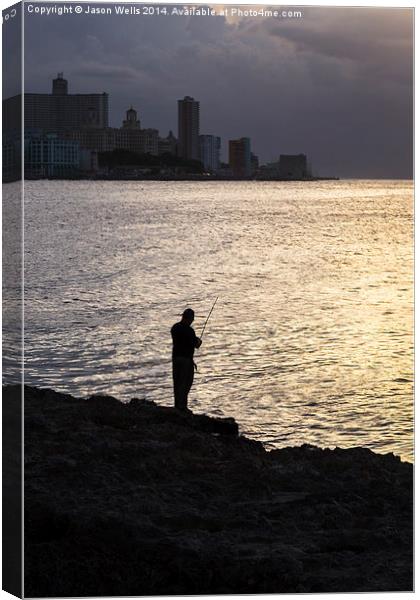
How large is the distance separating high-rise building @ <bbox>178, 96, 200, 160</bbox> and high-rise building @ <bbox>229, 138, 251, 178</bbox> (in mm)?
237

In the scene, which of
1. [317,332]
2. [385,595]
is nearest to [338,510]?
[385,595]

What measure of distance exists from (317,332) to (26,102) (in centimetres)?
225

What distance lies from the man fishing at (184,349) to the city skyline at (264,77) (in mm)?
1076

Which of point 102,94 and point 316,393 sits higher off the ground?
point 102,94

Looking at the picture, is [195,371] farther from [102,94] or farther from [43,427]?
[102,94]

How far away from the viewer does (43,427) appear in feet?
29.2

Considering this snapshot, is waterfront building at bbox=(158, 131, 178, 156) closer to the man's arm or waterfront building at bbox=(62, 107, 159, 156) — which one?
waterfront building at bbox=(62, 107, 159, 156)

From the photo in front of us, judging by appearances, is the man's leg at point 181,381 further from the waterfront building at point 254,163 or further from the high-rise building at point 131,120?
the high-rise building at point 131,120

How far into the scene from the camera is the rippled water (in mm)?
8633

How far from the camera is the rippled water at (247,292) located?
863cm

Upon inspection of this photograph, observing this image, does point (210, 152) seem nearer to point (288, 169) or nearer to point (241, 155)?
point (241, 155)

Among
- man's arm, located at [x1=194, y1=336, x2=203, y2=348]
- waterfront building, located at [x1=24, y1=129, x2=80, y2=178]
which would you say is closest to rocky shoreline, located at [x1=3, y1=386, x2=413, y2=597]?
man's arm, located at [x1=194, y1=336, x2=203, y2=348]

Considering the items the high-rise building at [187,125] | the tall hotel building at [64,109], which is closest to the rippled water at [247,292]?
the high-rise building at [187,125]

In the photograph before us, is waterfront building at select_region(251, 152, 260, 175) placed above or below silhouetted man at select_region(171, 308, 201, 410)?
above
